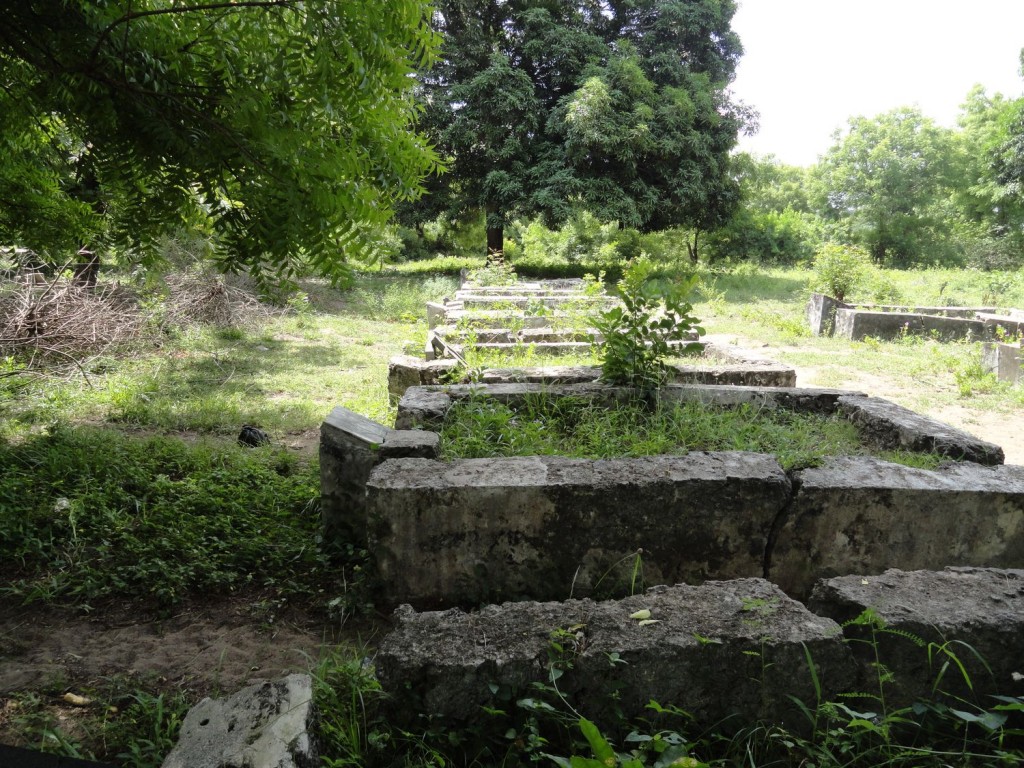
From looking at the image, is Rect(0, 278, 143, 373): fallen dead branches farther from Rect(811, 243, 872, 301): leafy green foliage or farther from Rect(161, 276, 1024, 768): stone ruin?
Rect(811, 243, 872, 301): leafy green foliage

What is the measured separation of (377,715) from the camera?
2246mm

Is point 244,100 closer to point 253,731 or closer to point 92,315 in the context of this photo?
point 253,731

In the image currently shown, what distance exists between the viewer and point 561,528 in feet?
10.5

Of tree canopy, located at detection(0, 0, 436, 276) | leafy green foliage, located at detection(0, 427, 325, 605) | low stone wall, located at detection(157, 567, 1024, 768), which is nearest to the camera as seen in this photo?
low stone wall, located at detection(157, 567, 1024, 768)

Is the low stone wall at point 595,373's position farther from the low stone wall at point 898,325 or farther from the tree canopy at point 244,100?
the low stone wall at point 898,325

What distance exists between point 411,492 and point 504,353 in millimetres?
4346

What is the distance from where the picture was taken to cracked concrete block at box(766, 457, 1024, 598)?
3232 millimetres

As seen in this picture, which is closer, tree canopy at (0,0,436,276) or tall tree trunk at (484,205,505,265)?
tree canopy at (0,0,436,276)

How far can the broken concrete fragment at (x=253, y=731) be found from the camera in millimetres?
1925

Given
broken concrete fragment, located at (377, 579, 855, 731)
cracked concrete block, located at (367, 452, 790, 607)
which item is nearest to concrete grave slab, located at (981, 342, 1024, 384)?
cracked concrete block, located at (367, 452, 790, 607)

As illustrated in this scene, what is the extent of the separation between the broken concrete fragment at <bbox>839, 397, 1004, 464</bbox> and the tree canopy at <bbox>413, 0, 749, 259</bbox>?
12.4m

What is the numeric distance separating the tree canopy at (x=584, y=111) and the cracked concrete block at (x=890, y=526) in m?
13.8

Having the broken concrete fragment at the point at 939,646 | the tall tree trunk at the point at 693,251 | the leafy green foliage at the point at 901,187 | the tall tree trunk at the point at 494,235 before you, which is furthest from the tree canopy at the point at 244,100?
the leafy green foliage at the point at 901,187

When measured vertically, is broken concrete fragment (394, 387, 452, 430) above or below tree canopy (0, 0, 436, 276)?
below
